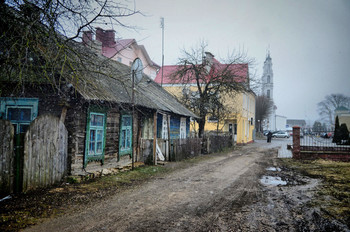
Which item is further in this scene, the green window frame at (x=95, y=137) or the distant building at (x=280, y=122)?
the distant building at (x=280, y=122)

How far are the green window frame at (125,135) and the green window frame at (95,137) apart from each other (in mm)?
1130

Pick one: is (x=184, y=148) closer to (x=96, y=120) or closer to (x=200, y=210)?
(x=96, y=120)

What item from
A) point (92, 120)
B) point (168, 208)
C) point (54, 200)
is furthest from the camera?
point (92, 120)

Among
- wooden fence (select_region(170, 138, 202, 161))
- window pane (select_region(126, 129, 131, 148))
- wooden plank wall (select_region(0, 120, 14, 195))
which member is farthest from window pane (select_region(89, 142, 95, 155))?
wooden fence (select_region(170, 138, 202, 161))

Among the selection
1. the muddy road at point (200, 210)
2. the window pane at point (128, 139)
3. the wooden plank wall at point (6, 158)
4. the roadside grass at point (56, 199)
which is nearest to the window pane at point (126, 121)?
the window pane at point (128, 139)

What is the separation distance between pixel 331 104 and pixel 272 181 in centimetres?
7718

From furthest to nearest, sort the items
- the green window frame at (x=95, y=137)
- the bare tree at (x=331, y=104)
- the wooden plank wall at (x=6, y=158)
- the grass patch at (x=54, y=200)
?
the bare tree at (x=331, y=104)
the green window frame at (x=95, y=137)
the wooden plank wall at (x=6, y=158)
the grass patch at (x=54, y=200)

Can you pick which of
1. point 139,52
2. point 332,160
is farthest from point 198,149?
point 139,52

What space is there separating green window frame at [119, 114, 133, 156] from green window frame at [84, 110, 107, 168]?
113cm

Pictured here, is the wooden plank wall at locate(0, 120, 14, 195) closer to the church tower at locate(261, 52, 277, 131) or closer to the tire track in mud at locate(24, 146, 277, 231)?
the tire track in mud at locate(24, 146, 277, 231)

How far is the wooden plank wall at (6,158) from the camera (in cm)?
529

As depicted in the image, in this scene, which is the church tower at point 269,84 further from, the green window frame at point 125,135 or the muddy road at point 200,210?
the muddy road at point 200,210

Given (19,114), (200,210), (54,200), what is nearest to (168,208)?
(200,210)

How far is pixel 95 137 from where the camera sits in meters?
8.20
